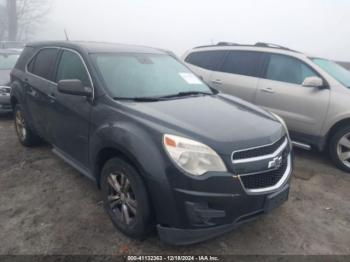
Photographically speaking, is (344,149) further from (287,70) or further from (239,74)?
(239,74)

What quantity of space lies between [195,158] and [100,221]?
135 cm

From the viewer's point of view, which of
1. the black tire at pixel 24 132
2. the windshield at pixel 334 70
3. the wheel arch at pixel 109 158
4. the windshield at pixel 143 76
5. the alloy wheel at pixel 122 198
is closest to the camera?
the wheel arch at pixel 109 158

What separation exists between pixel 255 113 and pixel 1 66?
7033mm

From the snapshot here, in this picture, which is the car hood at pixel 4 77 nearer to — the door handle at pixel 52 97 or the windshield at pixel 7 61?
the windshield at pixel 7 61

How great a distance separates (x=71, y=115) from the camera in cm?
368

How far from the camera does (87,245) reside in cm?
300

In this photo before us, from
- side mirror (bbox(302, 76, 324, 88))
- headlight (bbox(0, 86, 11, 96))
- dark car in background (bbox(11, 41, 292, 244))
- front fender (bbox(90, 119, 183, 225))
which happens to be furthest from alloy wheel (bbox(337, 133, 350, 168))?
headlight (bbox(0, 86, 11, 96))

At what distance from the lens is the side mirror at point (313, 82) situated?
500cm

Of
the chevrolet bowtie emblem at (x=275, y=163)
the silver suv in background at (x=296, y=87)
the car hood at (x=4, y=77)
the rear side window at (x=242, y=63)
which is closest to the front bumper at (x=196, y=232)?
the chevrolet bowtie emblem at (x=275, y=163)

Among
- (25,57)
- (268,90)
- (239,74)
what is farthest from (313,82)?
(25,57)

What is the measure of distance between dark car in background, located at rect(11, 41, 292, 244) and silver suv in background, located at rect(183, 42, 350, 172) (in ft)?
6.19

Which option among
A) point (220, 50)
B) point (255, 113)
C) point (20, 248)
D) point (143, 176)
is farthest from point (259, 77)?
point (20, 248)

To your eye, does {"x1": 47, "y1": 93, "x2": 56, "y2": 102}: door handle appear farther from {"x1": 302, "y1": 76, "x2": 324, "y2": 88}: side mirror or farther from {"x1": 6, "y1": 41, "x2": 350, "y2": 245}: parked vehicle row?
{"x1": 302, "y1": 76, "x2": 324, "y2": 88}: side mirror

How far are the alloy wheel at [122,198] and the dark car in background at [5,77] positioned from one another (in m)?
4.84
